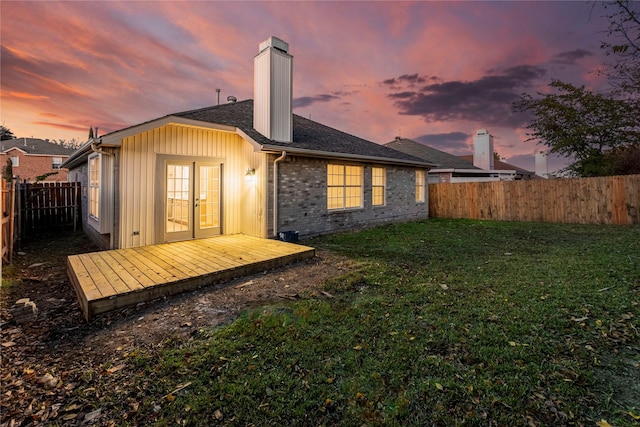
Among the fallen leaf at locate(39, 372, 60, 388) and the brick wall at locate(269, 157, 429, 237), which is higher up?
the brick wall at locate(269, 157, 429, 237)

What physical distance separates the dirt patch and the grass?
0.99 feet

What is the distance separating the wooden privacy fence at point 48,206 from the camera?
9.27 m

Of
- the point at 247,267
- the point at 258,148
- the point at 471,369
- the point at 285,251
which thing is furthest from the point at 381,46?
the point at 471,369

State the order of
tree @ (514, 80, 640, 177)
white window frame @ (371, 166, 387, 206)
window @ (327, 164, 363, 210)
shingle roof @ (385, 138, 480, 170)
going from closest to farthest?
window @ (327, 164, 363, 210) → white window frame @ (371, 166, 387, 206) → tree @ (514, 80, 640, 177) → shingle roof @ (385, 138, 480, 170)

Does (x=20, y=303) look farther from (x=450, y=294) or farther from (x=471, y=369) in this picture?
(x=450, y=294)

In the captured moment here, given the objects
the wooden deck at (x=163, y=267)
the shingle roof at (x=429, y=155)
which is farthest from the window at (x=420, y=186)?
the wooden deck at (x=163, y=267)

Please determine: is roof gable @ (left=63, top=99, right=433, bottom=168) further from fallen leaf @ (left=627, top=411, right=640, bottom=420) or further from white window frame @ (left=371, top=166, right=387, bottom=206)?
fallen leaf @ (left=627, top=411, right=640, bottom=420)

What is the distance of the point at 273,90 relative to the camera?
8086 mm

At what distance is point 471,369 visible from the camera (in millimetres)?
2373

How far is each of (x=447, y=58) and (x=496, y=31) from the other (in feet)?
7.02

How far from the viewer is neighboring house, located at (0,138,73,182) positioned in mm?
27562

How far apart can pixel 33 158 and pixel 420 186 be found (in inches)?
1449

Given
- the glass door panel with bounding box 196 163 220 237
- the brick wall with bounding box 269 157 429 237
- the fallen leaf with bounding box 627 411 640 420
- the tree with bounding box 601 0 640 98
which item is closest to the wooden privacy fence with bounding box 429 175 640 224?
the brick wall with bounding box 269 157 429 237

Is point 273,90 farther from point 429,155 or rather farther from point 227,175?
point 429,155
